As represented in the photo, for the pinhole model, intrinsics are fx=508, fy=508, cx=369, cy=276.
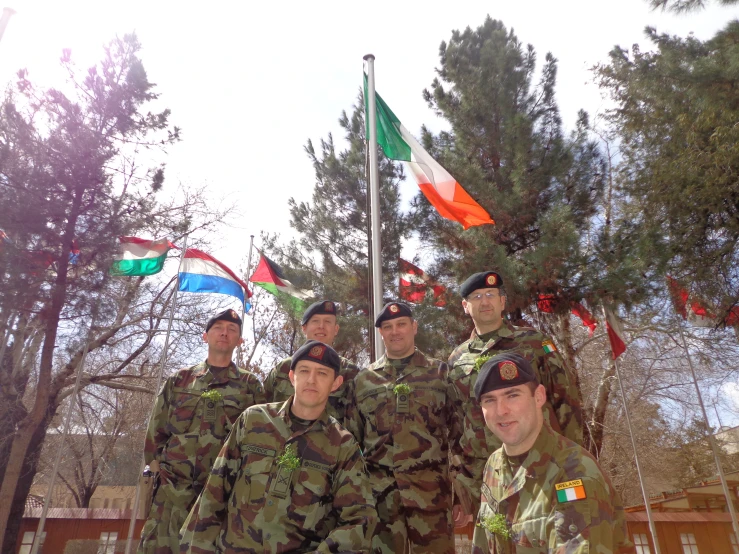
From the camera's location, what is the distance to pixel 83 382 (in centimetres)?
1212

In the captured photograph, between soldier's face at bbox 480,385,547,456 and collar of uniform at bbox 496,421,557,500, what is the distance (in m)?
0.03

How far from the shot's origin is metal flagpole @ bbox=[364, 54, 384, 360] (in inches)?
235

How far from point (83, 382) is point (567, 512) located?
12927 mm

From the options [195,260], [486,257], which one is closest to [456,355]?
[486,257]

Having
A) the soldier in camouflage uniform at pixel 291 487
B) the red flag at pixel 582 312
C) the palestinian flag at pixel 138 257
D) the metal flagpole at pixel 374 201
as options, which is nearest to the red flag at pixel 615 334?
the red flag at pixel 582 312

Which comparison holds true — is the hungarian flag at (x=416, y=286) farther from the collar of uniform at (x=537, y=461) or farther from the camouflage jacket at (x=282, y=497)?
the collar of uniform at (x=537, y=461)

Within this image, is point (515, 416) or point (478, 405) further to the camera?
point (478, 405)

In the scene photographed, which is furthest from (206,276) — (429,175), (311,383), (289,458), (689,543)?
(689,543)

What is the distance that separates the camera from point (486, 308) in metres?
3.75

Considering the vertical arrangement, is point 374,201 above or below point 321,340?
above

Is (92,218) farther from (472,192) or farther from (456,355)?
(456,355)

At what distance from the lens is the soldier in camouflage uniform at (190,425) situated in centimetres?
359

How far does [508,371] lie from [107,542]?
1244 cm

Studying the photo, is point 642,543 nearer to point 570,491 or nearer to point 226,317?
point 226,317
